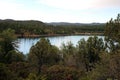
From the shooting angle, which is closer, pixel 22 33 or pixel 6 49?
pixel 6 49

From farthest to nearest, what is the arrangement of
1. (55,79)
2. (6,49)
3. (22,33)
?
(22,33) < (6,49) < (55,79)

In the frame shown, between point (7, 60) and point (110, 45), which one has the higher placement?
point (110, 45)

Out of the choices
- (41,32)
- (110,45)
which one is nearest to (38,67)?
(110,45)

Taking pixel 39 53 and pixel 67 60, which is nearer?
pixel 39 53

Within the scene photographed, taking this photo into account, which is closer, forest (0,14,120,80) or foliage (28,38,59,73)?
forest (0,14,120,80)

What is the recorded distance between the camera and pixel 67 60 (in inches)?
2016

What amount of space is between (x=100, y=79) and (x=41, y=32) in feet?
549

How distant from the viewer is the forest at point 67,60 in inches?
902

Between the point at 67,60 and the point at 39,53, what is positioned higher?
the point at 39,53

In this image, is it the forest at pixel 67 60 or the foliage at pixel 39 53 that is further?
the foliage at pixel 39 53

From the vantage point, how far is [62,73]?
3081 centimetres

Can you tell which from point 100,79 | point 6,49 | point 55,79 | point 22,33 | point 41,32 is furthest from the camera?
point 41,32

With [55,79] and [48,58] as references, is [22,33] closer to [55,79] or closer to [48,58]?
[48,58]

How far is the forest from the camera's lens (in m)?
22.9
